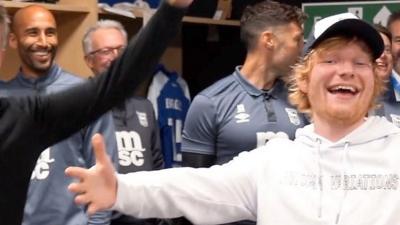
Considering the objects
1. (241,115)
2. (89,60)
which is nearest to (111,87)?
(241,115)

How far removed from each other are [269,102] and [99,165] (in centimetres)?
131

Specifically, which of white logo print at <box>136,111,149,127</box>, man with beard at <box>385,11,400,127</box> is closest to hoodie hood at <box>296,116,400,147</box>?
man with beard at <box>385,11,400,127</box>

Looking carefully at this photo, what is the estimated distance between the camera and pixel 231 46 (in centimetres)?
441

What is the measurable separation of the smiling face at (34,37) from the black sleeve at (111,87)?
1.40 metres

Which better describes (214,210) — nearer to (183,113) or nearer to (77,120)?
(77,120)

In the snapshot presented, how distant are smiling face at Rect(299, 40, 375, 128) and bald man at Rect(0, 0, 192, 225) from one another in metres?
0.41

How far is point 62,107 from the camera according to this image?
151 cm

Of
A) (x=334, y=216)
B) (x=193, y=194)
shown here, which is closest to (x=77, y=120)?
(x=193, y=194)

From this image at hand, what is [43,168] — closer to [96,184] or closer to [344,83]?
[96,184]

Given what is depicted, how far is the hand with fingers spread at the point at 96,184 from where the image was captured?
1.55 meters

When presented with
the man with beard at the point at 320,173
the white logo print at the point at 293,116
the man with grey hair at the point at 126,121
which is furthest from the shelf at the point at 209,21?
the man with beard at the point at 320,173

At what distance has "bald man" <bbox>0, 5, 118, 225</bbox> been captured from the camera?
2.56 m

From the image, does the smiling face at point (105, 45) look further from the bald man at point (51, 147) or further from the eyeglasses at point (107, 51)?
the bald man at point (51, 147)

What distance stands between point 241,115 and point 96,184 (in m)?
1.21
